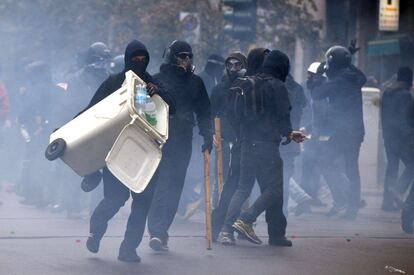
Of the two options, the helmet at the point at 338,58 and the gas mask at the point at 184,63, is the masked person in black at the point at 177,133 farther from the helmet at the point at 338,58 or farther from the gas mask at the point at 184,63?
the helmet at the point at 338,58

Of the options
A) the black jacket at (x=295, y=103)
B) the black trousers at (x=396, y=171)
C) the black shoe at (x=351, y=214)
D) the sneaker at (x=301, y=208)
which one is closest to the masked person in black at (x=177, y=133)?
the black jacket at (x=295, y=103)

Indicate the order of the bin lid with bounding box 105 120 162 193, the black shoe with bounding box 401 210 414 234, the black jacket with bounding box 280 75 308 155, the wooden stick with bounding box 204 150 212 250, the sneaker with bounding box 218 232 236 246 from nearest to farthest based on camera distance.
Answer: the bin lid with bounding box 105 120 162 193, the wooden stick with bounding box 204 150 212 250, the sneaker with bounding box 218 232 236 246, the black shoe with bounding box 401 210 414 234, the black jacket with bounding box 280 75 308 155

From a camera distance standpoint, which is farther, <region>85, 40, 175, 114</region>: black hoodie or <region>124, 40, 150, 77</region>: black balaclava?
<region>124, 40, 150, 77</region>: black balaclava

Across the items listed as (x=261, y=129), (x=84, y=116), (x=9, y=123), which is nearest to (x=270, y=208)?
(x=261, y=129)

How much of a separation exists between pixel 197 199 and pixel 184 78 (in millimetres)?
3475

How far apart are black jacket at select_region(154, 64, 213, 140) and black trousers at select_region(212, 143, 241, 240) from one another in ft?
2.18

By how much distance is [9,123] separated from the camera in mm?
19656

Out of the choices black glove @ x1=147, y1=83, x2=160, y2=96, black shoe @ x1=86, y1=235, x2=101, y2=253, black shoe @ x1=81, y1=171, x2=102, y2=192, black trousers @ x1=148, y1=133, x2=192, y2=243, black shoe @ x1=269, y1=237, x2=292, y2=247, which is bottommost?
black shoe @ x1=269, y1=237, x2=292, y2=247

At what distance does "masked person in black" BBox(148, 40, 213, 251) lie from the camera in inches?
493

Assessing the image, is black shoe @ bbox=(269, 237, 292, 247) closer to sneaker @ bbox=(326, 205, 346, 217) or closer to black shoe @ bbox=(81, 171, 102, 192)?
black shoe @ bbox=(81, 171, 102, 192)

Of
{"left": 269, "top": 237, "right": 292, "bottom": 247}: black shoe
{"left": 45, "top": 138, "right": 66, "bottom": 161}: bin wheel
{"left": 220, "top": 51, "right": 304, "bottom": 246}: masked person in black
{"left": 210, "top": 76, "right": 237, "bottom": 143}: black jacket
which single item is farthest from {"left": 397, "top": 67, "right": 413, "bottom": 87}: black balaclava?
{"left": 45, "top": 138, "right": 66, "bottom": 161}: bin wheel

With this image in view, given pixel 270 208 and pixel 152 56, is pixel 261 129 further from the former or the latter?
pixel 152 56

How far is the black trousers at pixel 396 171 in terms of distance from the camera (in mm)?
17641

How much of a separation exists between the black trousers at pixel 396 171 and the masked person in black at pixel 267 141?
491cm
